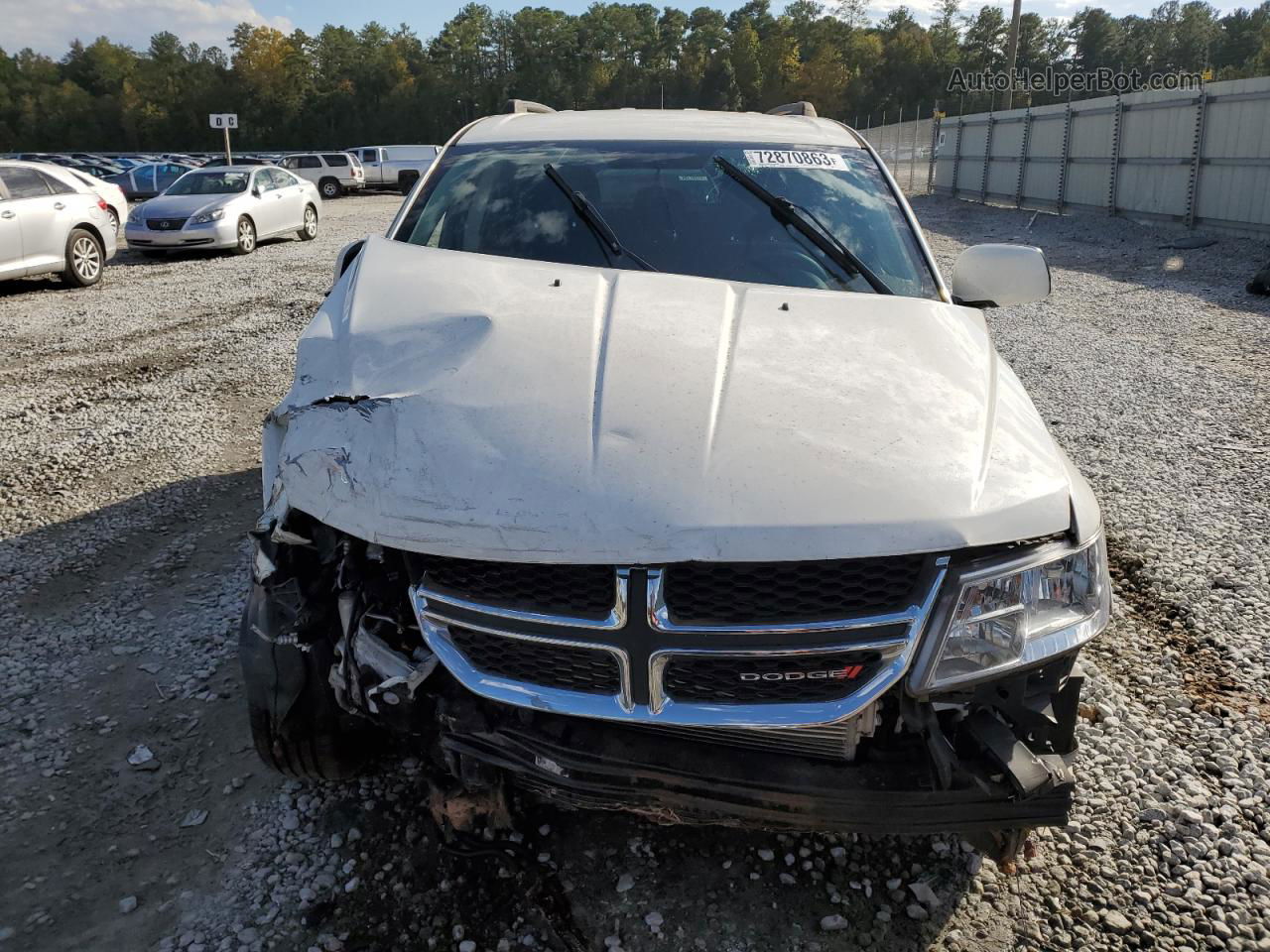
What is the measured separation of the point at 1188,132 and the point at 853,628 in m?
19.4

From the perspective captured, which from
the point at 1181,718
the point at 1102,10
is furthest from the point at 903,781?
the point at 1102,10

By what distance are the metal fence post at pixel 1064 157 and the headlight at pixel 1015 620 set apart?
22877mm

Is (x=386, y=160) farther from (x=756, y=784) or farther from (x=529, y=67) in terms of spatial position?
(x=529, y=67)

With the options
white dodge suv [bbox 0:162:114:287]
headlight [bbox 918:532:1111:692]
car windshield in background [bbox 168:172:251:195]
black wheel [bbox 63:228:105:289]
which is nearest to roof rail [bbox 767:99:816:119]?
headlight [bbox 918:532:1111:692]

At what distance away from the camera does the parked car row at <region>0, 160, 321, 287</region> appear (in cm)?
1133

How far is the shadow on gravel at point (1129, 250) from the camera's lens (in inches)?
478

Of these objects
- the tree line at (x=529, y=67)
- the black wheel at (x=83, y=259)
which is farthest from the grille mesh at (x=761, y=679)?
the tree line at (x=529, y=67)

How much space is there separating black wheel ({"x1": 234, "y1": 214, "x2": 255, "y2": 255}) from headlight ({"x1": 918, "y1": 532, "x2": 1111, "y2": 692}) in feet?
52.6

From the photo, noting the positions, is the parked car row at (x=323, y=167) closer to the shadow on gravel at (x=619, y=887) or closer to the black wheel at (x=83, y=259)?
the black wheel at (x=83, y=259)

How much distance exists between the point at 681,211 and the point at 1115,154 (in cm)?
Result: 1988

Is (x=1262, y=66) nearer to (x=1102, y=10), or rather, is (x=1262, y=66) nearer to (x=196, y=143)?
(x=1102, y=10)

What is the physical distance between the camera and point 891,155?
35.0 meters

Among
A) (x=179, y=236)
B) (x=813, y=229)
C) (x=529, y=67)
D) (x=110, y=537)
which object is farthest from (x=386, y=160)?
(x=529, y=67)

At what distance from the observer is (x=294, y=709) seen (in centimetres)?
231
